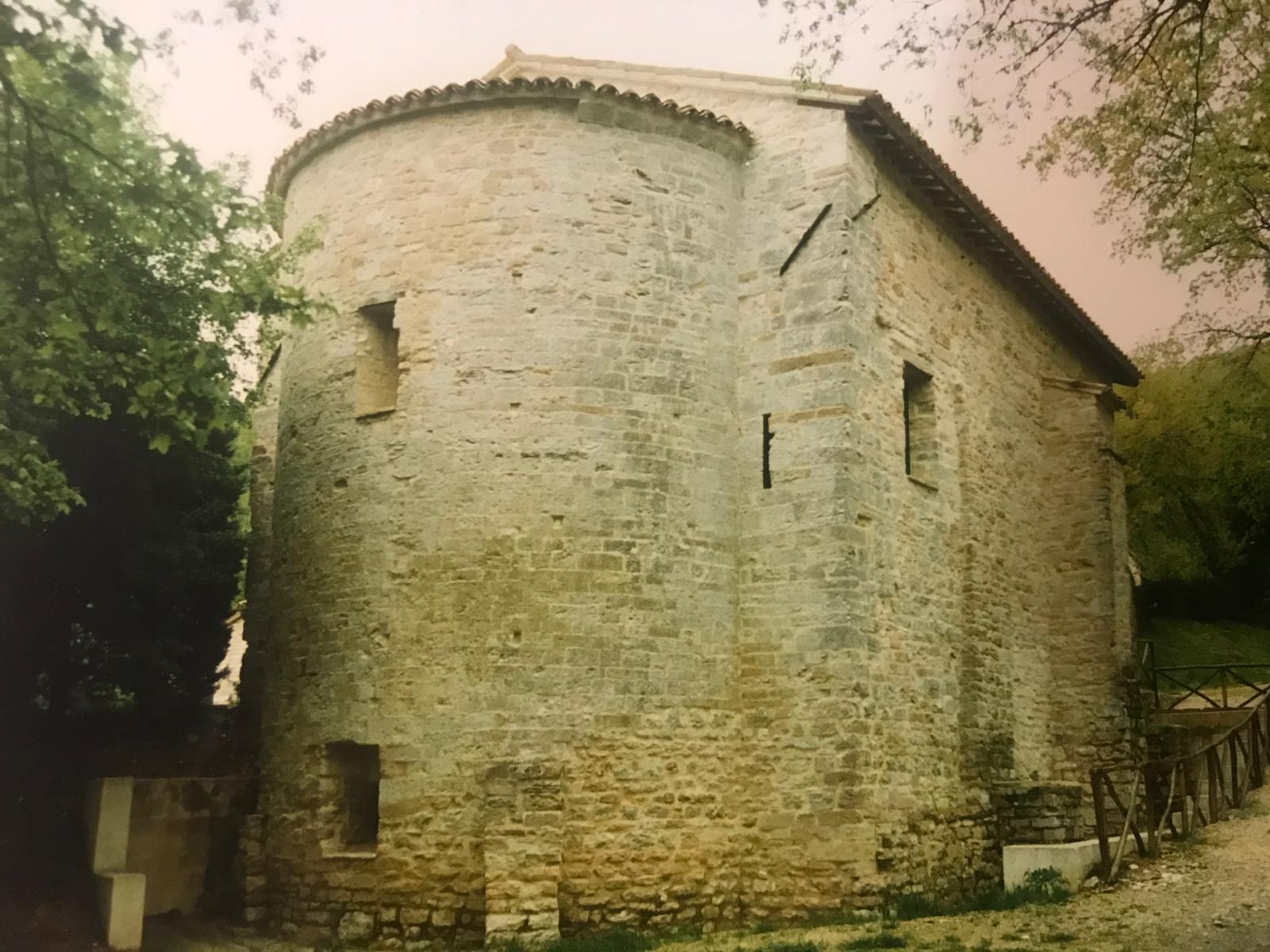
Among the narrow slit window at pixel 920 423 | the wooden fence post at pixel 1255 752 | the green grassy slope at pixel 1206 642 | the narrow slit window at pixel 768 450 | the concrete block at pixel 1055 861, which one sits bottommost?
the concrete block at pixel 1055 861

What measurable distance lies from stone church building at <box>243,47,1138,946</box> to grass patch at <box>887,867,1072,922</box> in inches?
9.9

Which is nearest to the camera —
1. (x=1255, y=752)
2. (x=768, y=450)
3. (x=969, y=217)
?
(x=768, y=450)

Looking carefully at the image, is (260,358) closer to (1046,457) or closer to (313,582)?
(313,582)

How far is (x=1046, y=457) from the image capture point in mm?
16203

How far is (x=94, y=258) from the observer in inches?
397

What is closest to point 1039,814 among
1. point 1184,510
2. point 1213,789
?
point 1213,789

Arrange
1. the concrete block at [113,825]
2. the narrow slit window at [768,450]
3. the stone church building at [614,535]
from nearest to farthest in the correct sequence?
the stone church building at [614,535] < the narrow slit window at [768,450] < the concrete block at [113,825]

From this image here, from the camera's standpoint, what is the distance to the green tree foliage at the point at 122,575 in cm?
1325

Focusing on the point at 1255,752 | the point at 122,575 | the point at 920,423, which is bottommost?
the point at 1255,752

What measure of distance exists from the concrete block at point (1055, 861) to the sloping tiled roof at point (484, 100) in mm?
7504

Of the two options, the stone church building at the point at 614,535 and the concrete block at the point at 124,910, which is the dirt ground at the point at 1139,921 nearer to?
the stone church building at the point at 614,535

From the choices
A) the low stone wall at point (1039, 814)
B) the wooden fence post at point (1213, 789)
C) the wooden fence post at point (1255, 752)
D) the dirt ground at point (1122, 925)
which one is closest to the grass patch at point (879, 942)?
the dirt ground at point (1122, 925)

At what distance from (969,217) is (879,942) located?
8486mm

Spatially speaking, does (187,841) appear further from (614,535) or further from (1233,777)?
(1233,777)
